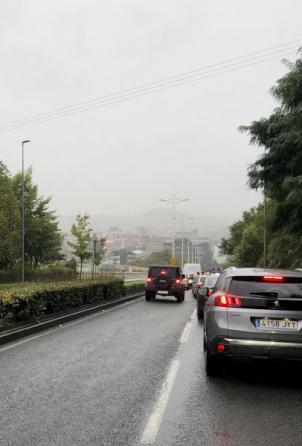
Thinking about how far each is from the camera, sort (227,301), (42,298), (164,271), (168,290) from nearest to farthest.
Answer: (227,301)
(42,298)
(168,290)
(164,271)

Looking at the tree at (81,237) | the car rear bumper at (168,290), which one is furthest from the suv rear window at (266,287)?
the tree at (81,237)

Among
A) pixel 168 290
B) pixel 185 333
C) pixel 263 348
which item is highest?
pixel 263 348

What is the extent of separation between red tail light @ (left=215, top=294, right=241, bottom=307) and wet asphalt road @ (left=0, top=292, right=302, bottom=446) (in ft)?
3.46

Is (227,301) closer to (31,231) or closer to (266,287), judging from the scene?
(266,287)

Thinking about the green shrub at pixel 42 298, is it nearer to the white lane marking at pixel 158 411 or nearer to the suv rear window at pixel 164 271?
the white lane marking at pixel 158 411

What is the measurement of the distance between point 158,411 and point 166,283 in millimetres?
20828

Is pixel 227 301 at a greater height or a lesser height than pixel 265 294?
lesser

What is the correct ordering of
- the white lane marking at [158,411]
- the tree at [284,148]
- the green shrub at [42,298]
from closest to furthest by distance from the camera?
the white lane marking at [158,411]
the green shrub at [42,298]
the tree at [284,148]

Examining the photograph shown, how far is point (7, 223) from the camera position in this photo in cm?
4688

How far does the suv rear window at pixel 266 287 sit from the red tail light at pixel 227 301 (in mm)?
81

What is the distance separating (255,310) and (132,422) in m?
2.41

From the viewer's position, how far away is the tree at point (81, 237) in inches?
2092

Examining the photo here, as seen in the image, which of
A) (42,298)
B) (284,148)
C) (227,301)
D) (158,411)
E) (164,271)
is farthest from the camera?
(164,271)

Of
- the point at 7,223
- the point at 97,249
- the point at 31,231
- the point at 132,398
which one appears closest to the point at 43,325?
the point at 132,398
